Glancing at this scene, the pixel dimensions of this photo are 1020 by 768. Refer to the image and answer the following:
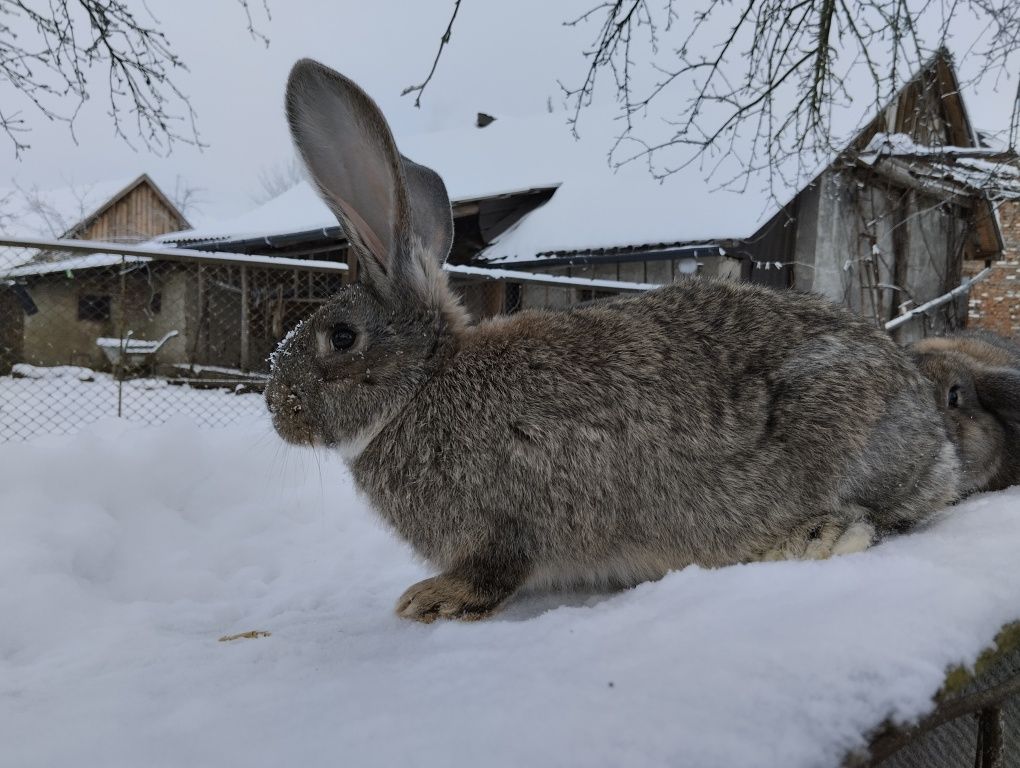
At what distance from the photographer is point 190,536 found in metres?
3.15

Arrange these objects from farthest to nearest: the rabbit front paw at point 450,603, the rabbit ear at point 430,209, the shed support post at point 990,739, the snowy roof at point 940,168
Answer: the snowy roof at point 940,168, the rabbit ear at point 430,209, the rabbit front paw at point 450,603, the shed support post at point 990,739

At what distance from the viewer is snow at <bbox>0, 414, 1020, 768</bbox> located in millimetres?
934

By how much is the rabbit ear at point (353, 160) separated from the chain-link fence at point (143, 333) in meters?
5.99

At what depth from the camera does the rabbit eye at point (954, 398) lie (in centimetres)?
255

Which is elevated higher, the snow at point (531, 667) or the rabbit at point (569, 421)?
the rabbit at point (569, 421)

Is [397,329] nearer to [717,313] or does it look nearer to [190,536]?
[717,313]

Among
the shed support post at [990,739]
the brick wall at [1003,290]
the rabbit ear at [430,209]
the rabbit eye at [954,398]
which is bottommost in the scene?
the shed support post at [990,739]

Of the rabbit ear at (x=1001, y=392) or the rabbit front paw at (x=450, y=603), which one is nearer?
the rabbit front paw at (x=450, y=603)

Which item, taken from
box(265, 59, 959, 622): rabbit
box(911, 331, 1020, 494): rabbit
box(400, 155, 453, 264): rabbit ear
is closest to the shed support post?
box(265, 59, 959, 622): rabbit

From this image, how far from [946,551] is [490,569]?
1.05 meters

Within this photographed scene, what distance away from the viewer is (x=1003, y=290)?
15797 millimetres

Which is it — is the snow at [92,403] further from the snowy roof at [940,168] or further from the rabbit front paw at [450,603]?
the snowy roof at [940,168]

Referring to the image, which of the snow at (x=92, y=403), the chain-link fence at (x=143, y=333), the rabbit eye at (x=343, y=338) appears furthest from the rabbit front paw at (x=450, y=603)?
the chain-link fence at (x=143, y=333)

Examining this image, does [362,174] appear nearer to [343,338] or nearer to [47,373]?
[343,338]
